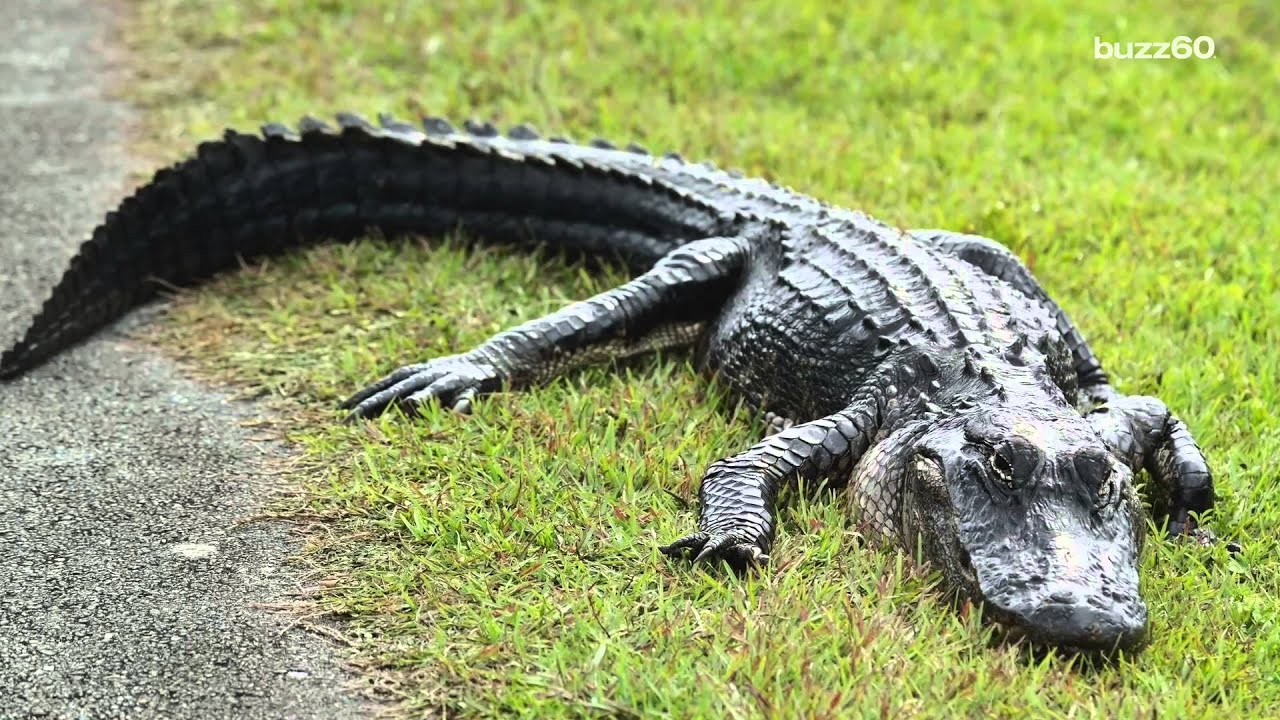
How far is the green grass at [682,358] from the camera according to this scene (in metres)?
3.04

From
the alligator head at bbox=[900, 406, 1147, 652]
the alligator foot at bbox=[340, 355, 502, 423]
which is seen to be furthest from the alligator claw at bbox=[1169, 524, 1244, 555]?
the alligator foot at bbox=[340, 355, 502, 423]

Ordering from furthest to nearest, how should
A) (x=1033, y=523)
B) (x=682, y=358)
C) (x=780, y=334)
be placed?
(x=682, y=358), (x=780, y=334), (x=1033, y=523)

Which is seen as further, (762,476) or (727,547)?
(762,476)

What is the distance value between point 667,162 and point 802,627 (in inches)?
103

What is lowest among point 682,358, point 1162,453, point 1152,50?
point 682,358

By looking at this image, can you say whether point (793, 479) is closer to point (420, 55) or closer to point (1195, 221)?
point (1195, 221)

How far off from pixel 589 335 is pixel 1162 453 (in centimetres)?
183

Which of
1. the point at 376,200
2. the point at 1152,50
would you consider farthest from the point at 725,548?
the point at 1152,50

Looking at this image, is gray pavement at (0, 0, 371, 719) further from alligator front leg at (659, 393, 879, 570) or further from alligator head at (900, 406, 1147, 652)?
alligator head at (900, 406, 1147, 652)

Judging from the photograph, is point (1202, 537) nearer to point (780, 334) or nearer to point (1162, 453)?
point (1162, 453)

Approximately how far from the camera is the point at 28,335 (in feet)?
14.8

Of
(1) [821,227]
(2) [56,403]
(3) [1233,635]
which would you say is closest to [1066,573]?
(3) [1233,635]

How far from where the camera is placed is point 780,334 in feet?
13.9

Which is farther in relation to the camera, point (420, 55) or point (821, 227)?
point (420, 55)
